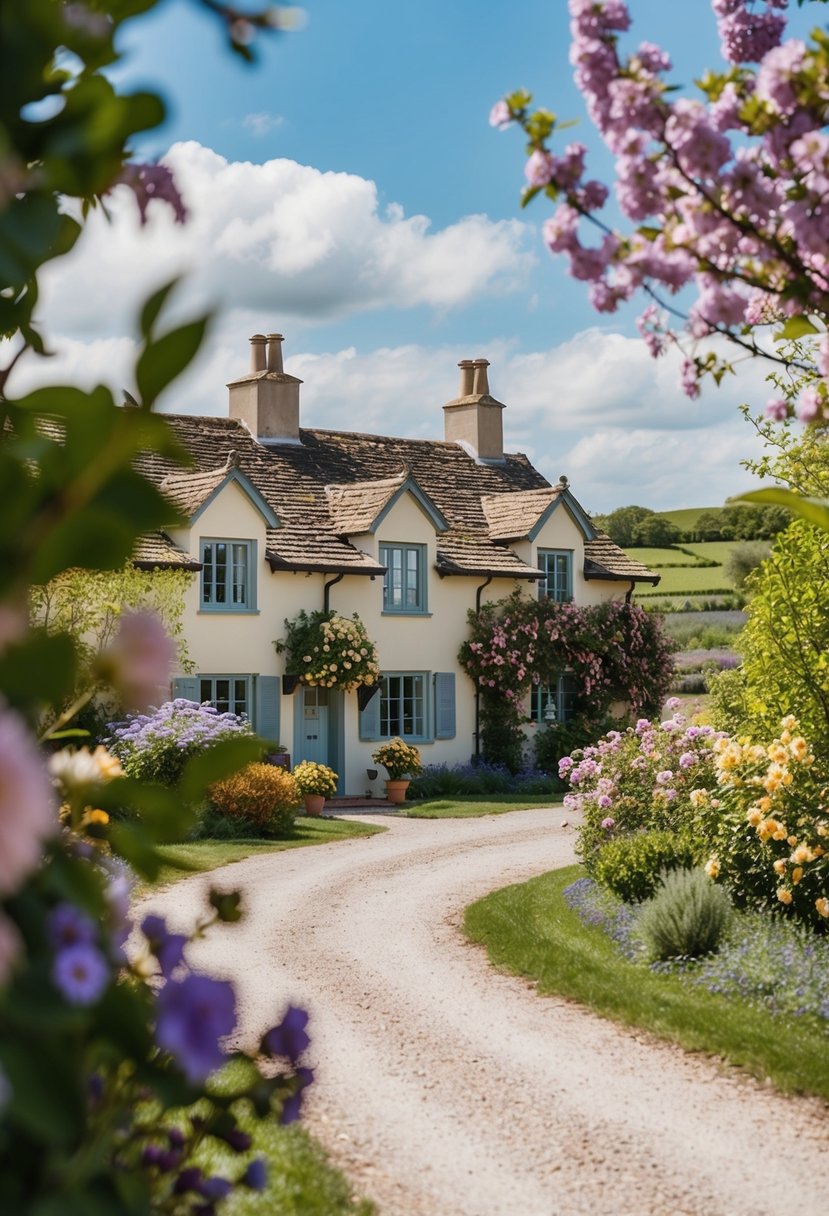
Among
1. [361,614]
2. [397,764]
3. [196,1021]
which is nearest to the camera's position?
[196,1021]

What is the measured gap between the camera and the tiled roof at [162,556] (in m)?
21.4

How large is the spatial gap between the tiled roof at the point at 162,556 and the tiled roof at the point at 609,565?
9.83 m

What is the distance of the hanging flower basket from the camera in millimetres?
23156

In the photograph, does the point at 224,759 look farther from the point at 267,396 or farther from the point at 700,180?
the point at 267,396

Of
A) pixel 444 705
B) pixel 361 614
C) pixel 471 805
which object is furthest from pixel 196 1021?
pixel 444 705

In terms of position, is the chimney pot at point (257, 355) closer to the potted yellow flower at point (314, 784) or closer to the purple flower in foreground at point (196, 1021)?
the potted yellow flower at point (314, 784)

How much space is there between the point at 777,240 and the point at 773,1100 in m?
4.95

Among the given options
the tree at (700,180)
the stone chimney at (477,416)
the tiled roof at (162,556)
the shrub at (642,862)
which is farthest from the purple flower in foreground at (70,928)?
the stone chimney at (477,416)

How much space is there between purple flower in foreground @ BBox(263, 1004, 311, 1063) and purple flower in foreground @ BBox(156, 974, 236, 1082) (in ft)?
2.43

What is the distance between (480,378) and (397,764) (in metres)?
11.4

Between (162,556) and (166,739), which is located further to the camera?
(162,556)

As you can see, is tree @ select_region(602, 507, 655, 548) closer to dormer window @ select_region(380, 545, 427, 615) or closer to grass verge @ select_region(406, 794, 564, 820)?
dormer window @ select_region(380, 545, 427, 615)

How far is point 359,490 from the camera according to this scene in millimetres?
25938

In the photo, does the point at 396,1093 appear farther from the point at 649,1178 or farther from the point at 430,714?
the point at 430,714
